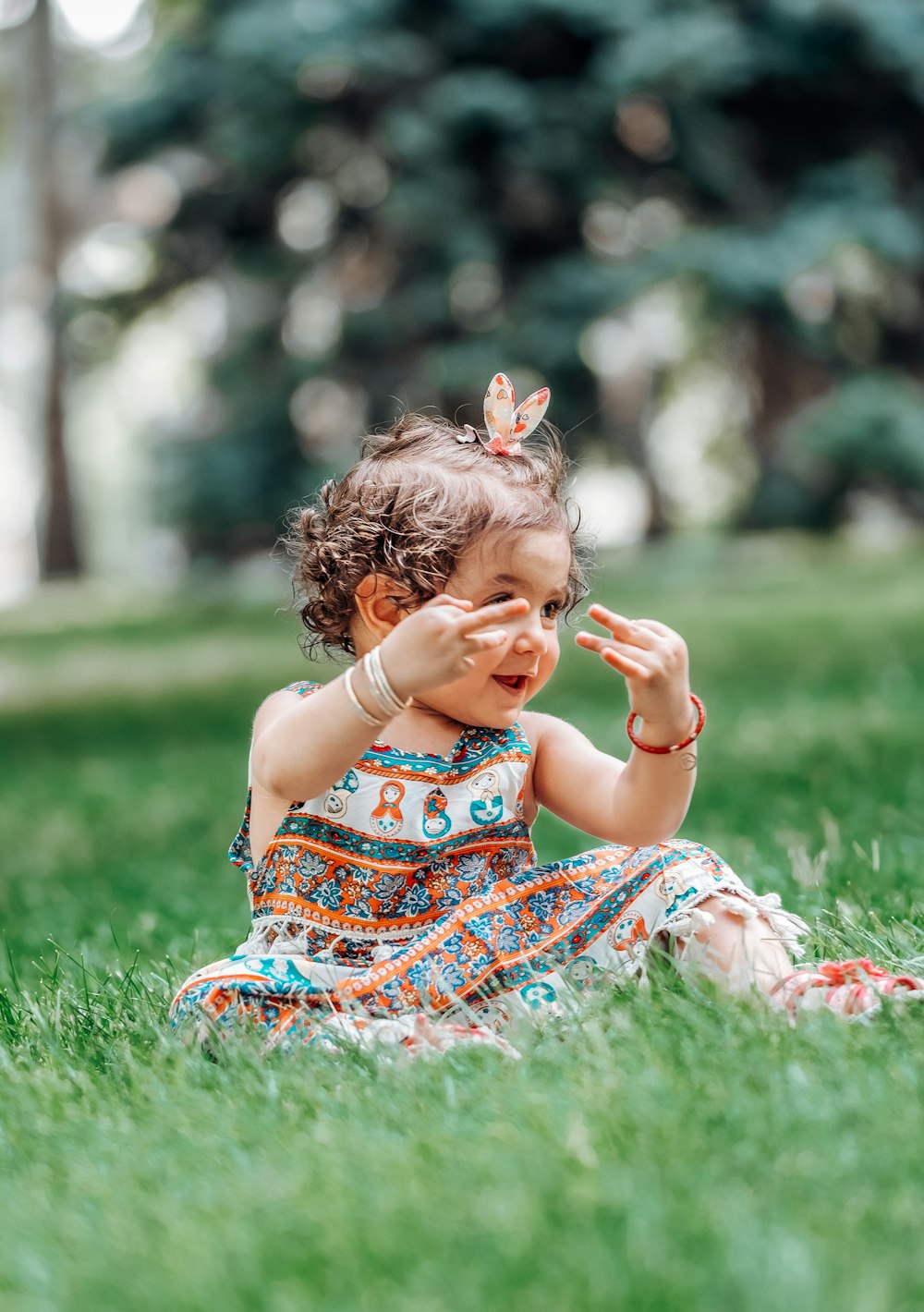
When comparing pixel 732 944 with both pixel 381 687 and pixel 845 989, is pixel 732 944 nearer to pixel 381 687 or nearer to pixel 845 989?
pixel 845 989

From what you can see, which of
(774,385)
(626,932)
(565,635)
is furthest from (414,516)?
(774,385)

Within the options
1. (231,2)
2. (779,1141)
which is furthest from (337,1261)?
(231,2)

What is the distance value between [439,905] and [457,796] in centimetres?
18

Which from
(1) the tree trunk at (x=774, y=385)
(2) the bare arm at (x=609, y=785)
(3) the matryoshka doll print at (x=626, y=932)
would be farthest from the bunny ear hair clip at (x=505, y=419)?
(1) the tree trunk at (x=774, y=385)

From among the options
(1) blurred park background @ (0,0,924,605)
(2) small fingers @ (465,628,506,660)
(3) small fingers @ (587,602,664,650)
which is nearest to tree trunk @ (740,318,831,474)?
(1) blurred park background @ (0,0,924,605)

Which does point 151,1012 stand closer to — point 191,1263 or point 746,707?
point 191,1263

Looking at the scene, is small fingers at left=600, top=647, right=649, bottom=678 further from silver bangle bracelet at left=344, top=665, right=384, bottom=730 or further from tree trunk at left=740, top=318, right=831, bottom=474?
tree trunk at left=740, top=318, right=831, bottom=474

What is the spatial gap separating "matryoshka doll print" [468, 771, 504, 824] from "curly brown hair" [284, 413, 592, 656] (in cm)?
31

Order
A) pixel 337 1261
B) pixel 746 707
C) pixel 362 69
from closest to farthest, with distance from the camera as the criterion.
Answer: pixel 337 1261, pixel 746 707, pixel 362 69

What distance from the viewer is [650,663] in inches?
92.3

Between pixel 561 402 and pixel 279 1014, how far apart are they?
8647mm

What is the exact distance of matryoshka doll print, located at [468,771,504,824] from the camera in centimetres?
264

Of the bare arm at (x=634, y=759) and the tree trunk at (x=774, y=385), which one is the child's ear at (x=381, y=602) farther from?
the tree trunk at (x=774, y=385)

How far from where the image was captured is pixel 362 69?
1030 centimetres
